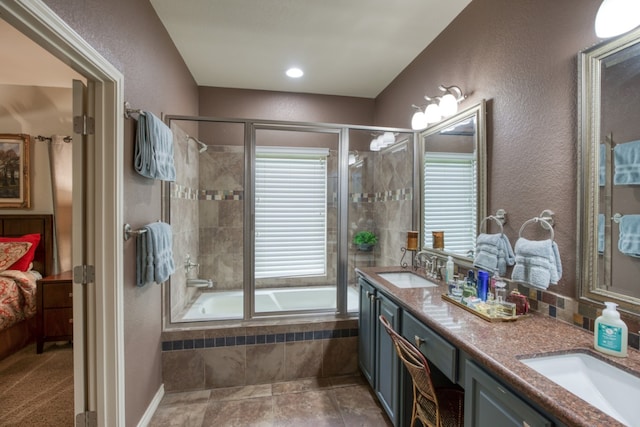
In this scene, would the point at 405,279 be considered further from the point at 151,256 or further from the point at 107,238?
the point at 107,238

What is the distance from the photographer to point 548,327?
4.23 feet

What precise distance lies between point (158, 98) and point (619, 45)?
2.57m

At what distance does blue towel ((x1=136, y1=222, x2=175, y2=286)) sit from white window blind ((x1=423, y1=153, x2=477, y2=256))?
2007 millimetres

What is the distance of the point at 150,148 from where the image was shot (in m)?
1.81

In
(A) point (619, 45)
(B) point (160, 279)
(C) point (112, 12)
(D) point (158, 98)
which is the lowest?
(B) point (160, 279)

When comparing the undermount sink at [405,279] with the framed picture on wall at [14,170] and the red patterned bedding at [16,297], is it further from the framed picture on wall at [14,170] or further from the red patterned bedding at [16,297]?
the framed picture on wall at [14,170]

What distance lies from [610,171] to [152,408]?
114 inches

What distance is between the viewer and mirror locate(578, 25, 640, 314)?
1110 millimetres

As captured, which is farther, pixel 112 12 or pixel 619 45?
pixel 112 12

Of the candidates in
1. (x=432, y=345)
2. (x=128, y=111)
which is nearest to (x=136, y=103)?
(x=128, y=111)

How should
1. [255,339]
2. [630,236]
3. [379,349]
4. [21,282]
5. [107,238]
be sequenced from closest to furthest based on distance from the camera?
[630,236] → [107,238] → [379,349] → [255,339] → [21,282]

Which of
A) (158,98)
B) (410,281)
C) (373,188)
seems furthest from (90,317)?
(373,188)

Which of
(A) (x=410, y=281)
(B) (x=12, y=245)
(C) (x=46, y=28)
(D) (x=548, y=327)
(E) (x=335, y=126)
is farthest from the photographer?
(B) (x=12, y=245)

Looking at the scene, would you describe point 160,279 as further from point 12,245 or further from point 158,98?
point 12,245
